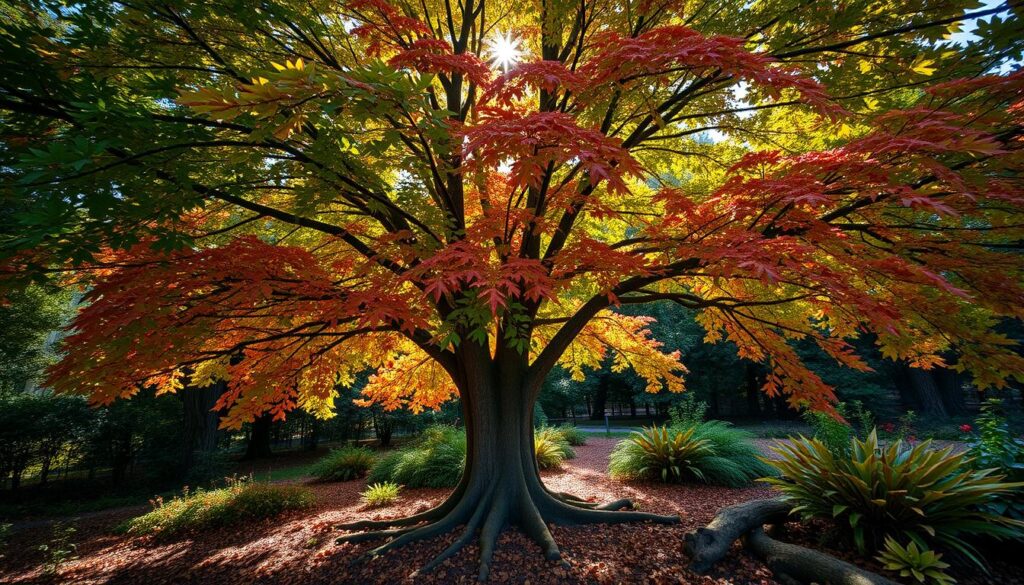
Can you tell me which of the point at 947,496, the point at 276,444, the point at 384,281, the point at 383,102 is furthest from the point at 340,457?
the point at 276,444

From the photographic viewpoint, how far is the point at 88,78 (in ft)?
8.50

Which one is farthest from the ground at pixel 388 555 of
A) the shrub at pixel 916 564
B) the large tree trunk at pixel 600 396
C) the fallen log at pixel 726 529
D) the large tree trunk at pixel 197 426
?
the large tree trunk at pixel 600 396

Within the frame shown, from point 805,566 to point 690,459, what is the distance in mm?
4111

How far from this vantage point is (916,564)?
3.16m

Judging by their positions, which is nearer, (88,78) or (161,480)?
(88,78)

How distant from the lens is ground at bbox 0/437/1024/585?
368 centimetres

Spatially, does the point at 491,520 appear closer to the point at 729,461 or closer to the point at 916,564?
the point at 916,564

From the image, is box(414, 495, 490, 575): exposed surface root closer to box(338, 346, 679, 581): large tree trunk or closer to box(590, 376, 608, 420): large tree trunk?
box(338, 346, 679, 581): large tree trunk

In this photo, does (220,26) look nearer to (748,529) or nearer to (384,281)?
(384,281)

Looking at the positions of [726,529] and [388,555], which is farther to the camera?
[388,555]

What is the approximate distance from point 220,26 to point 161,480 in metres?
14.0

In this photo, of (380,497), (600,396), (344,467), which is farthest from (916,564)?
(600,396)

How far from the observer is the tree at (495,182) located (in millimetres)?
2414

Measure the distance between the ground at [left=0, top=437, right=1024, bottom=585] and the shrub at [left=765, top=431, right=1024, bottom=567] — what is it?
0.40 metres
